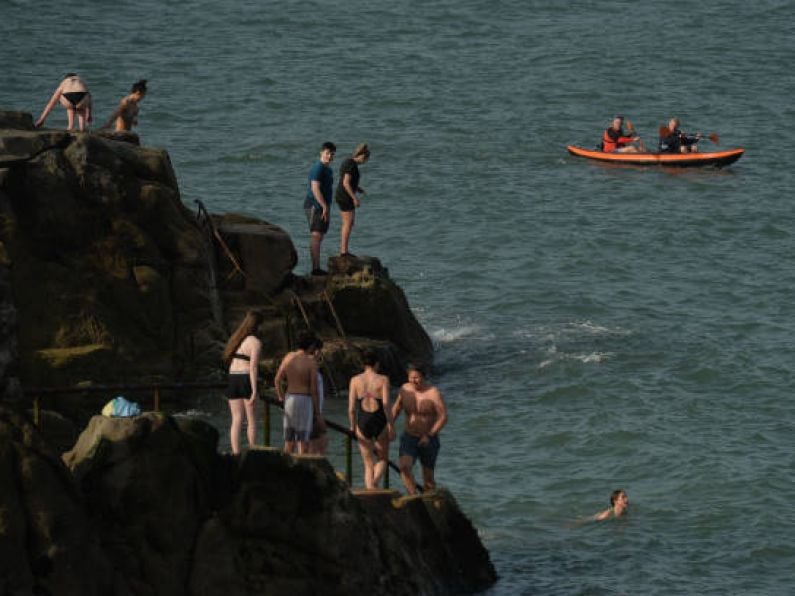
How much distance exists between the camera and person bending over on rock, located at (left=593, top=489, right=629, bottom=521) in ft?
90.2

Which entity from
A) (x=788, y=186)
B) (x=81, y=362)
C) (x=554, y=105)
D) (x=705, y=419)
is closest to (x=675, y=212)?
(x=788, y=186)

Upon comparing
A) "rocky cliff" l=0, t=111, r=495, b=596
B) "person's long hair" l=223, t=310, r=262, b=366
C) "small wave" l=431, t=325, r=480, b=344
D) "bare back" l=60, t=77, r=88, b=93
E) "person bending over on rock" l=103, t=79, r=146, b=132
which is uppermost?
"bare back" l=60, t=77, r=88, b=93

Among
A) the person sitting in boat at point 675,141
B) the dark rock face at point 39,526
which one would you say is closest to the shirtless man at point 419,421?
the dark rock face at point 39,526

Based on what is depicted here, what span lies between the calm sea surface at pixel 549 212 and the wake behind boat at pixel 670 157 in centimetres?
34

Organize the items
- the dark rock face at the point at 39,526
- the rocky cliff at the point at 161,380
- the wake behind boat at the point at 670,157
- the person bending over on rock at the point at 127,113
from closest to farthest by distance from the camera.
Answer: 1. the dark rock face at the point at 39,526
2. the rocky cliff at the point at 161,380
3. the person bending over on rock at the point at 127,113
4. the wake behind boat at the point at 670,157

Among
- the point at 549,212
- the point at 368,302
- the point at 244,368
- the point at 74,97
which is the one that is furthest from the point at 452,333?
the point at 244,368

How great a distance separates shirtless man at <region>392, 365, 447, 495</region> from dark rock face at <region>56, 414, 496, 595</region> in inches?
51.1

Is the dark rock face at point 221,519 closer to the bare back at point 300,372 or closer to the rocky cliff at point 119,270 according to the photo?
the bare back at point 300,372

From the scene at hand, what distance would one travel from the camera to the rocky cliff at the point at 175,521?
17.7 meters

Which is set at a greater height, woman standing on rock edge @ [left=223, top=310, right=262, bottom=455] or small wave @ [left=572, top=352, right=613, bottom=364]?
woman standing on rock edge @ [left=223, top=310, right=262, bottom=455]

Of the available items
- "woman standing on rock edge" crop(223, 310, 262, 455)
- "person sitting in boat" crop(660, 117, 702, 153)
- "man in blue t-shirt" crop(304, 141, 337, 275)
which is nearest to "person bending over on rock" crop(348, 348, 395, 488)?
"woman standing on rock edge" crop(223, 310, 262, 455)

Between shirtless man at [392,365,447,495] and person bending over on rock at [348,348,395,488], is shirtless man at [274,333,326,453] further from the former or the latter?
shirtless man at [392,365,447,495]

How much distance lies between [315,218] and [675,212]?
820 inches

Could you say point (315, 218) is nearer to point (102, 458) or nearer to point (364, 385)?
point (364, 385)
